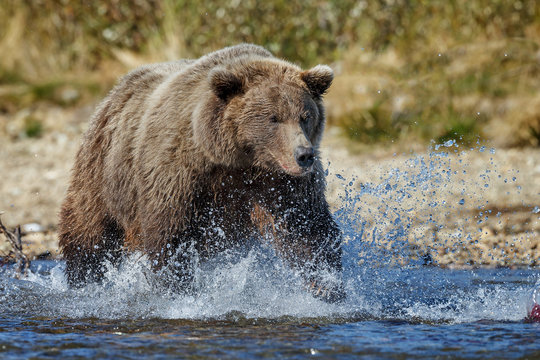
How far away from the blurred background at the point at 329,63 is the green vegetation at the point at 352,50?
0.02 meters

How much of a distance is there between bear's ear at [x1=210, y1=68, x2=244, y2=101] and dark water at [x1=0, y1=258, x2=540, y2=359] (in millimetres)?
1158

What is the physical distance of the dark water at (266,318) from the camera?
432 centimetres

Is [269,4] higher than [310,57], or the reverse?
[269,4]

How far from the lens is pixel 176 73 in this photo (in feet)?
19.5

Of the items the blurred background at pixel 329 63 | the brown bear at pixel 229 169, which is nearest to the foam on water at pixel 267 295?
the brown bear at pixel 229 169

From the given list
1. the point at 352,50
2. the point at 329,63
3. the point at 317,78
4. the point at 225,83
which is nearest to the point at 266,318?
the point at 225,83

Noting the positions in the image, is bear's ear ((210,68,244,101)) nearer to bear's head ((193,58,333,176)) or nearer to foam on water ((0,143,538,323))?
bear's head ((193,58,333,176))

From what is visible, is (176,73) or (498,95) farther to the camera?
(498,95)

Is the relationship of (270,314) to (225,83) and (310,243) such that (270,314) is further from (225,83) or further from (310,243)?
(225,83)

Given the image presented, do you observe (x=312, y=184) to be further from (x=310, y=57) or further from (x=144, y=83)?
(x=310, y=57)

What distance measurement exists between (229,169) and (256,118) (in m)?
0.36

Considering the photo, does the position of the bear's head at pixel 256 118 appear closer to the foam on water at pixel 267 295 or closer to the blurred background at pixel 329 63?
the foam on water at pixel 267 295

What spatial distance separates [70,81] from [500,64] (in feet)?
22.5

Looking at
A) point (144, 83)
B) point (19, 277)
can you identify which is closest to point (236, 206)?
point (144, 83)
